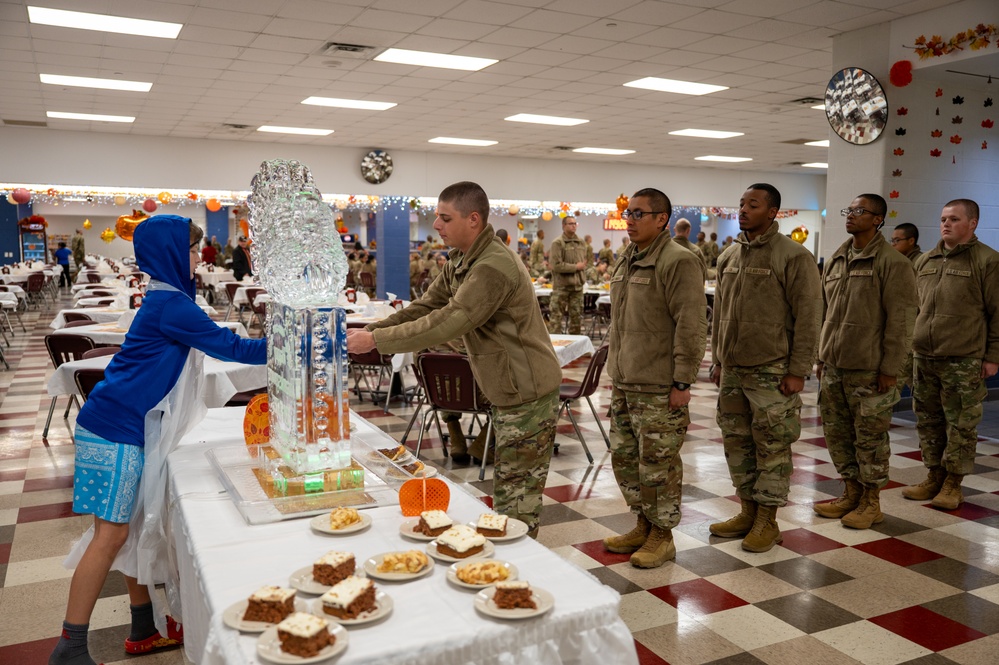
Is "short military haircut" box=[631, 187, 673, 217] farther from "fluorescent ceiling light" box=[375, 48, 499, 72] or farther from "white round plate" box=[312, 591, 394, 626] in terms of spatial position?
"fluorescent ceiling light" box=[375, 48, 499, 72]

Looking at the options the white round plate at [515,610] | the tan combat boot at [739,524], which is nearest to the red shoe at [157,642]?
the white round plate at [515,610]

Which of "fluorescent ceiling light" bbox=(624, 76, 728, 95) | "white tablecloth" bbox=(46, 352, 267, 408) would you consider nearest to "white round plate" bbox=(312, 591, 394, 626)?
"white tablecloth" bbox=(46, 352, 267, 408)

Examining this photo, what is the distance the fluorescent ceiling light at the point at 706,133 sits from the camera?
43.7ft

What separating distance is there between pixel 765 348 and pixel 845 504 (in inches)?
50.7

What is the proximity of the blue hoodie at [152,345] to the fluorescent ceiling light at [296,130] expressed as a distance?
36.8ft

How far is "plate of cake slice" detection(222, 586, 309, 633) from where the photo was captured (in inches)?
56.6

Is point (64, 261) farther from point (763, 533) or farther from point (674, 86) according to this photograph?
point (763, 533)

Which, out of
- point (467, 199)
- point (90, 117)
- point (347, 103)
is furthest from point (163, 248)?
point (90, 117)

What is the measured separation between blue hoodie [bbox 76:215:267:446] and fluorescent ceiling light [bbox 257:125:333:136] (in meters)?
11.2

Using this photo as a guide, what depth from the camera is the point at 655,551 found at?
3631 millimetres

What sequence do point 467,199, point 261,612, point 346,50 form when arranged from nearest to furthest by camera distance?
point 261,612 → point 467,199 → point 346,50

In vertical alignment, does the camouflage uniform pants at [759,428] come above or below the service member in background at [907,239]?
below

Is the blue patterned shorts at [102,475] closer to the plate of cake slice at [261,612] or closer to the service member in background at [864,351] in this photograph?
the plate of cake slice at [261,612]

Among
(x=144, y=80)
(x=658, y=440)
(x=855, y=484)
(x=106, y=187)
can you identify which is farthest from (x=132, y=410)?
(x=106, y=187)
